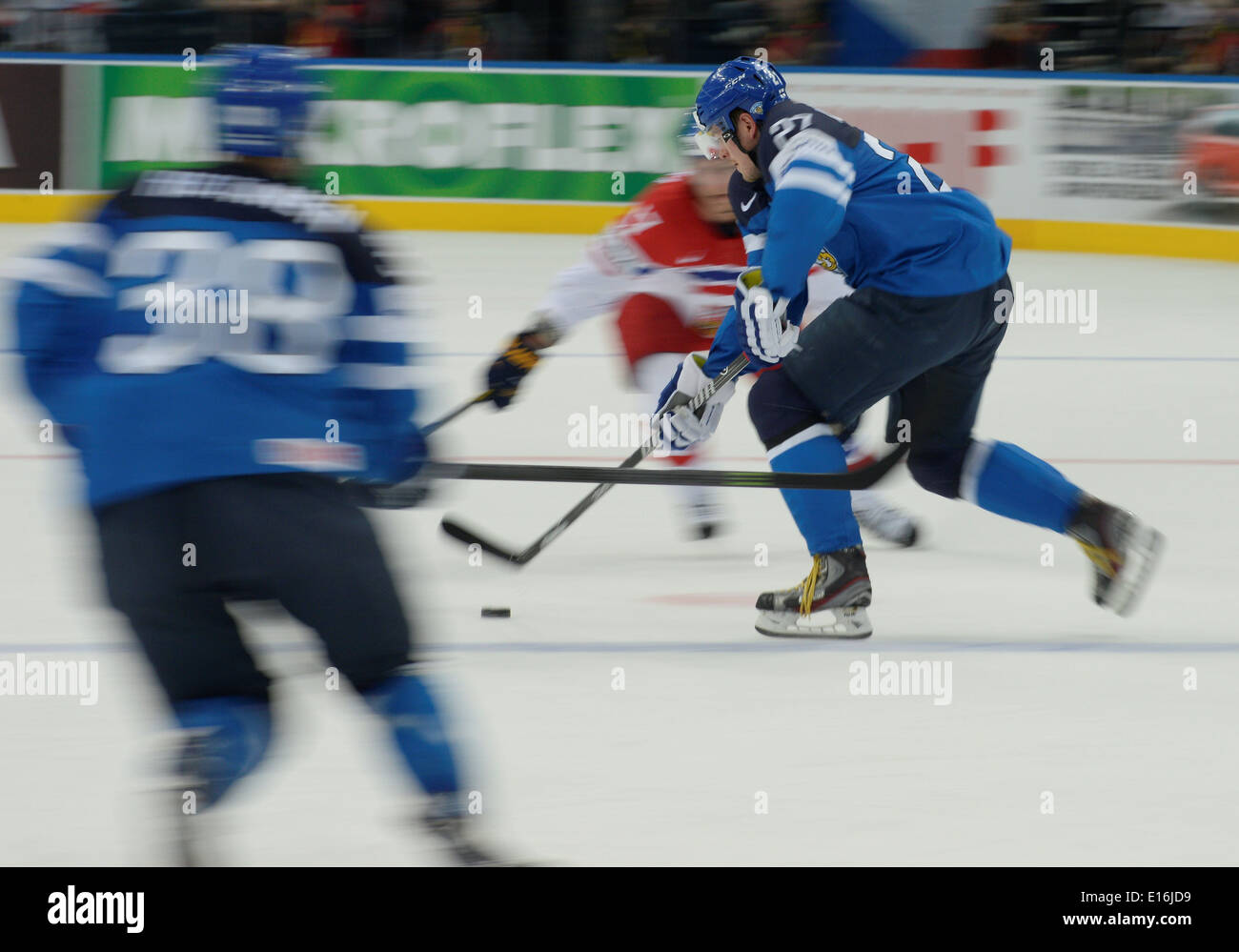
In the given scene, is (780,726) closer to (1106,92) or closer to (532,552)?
(532,552)

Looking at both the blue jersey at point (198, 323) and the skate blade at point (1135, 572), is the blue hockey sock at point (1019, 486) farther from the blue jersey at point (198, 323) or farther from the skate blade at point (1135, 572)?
the blue jersey at point (198, 323)

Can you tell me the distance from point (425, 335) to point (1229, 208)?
192 inches

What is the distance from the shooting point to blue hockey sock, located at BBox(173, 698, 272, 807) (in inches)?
79.4

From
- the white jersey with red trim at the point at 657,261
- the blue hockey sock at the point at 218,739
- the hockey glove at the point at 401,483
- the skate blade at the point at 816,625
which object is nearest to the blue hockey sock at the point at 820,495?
the skate blade at the point at 816,625

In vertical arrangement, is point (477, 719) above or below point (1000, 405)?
below

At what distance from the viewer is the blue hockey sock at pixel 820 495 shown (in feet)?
11.5

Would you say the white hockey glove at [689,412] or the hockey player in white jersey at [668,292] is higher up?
the hockey player in white jersey at [668,292]

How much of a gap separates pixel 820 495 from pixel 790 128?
765 millimetres

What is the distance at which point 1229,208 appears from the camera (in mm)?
9383

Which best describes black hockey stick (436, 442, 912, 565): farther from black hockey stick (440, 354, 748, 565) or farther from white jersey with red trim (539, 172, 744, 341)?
white jersey with red trim (539, 172, 744, 341)

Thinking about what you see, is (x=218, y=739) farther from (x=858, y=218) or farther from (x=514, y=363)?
(x=514, y=363)

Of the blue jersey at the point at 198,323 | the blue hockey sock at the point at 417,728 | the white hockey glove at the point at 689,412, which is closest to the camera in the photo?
the blue jersey at the point at 198,323

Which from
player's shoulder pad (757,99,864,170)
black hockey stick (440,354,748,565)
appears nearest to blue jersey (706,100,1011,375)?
player's shoulder pad (757,99,864,170)

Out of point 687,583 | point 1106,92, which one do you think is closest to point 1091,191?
point 1106,92
